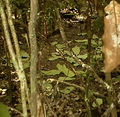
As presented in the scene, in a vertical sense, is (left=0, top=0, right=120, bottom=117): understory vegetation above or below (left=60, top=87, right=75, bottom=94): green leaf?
above

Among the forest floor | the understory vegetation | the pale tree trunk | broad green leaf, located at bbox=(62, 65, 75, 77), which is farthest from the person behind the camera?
broad green leaf, located at bbox=(62, 65, 75, 77)

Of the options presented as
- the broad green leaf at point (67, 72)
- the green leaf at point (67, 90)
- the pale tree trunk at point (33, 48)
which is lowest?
the green leaf at point (67, 90)

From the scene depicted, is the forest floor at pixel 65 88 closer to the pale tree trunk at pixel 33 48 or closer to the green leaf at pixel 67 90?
the green leaf at pixel 67 90

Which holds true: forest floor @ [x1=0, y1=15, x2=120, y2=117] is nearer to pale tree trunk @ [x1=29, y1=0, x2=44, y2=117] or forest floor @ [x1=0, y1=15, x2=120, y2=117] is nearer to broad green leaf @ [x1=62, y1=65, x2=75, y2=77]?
broad green leaf @ [x1=62, y1=65, x2=75, y2=77]

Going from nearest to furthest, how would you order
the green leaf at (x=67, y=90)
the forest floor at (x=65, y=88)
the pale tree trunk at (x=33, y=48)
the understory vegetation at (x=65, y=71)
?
the pale tree trunk at (x=33, y=48), the understory vegetation at (x=65, y=71), the forest floor at (x=65, y=88), the green leaf at (x=67, y=90)

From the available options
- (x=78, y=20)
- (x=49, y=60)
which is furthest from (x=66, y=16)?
(x=49, y=60)

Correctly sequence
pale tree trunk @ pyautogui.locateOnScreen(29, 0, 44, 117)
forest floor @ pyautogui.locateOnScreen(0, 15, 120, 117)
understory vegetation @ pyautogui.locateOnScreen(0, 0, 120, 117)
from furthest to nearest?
forest floor @ pyautogui.locateOnScreen(0, 15, 120, 117), understory vegetation @ pyautogui.locateOnScreen(0, 0, 120, 117), pale tree trunk @ pyautogui.locateOnScreen(29, 0, 44, 117)

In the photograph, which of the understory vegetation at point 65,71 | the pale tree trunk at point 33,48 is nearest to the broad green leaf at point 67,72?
the understory vegetation at point 65,71

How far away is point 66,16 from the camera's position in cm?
320

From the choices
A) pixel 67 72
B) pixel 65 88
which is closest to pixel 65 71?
pixel 67 72

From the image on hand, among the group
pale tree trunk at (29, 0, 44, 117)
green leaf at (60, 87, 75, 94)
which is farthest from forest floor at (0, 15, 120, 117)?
pale tree trunk at (29, 0, 44, 117)

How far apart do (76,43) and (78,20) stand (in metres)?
0.59

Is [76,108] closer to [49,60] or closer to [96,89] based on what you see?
[96,89]

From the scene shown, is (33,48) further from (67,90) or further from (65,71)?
(65,71)
